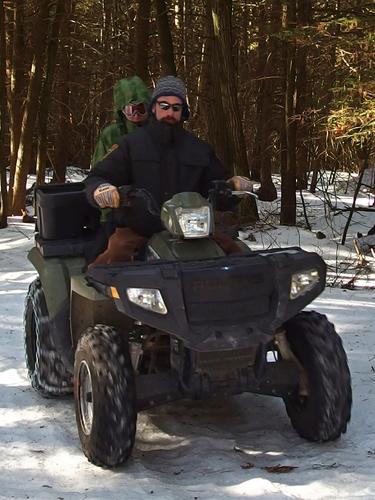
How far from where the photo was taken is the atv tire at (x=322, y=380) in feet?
11.6

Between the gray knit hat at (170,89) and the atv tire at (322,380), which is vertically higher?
the gray knit hat at (170,89)

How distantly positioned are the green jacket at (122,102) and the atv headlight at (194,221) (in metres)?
1.91

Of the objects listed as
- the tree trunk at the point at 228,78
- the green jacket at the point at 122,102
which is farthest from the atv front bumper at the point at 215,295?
the tree trunk at the point at 228,78

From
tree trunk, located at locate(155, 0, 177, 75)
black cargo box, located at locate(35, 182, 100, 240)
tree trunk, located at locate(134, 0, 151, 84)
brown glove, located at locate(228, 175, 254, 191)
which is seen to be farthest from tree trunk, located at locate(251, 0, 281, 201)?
brown glove, located at locate(228, 175, 254, 191)

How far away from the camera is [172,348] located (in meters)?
3.44

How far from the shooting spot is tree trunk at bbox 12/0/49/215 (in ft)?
42.3

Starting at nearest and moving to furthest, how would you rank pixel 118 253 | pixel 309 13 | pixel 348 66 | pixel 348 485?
pixel 348 485
pixel 118 253
pixel 348 66
pixel 309 13

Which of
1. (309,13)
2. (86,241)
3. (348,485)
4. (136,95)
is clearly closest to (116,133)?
(136,95)

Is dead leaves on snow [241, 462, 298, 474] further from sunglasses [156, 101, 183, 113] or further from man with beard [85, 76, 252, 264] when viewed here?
sunglasses [156, 101, 183, 113]

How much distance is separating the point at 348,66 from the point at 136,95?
559cm

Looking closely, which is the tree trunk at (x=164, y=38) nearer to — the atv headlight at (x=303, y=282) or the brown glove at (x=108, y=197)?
the brown glove at (x=108, y=197)

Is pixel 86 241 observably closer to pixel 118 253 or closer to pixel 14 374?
pixel 118 253

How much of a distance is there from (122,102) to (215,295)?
8.87 feet

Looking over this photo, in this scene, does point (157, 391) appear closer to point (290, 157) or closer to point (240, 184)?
point (240, 184)
